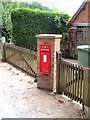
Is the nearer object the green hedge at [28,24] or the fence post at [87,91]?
the fence post at [87,91]

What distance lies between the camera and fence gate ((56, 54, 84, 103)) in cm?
388

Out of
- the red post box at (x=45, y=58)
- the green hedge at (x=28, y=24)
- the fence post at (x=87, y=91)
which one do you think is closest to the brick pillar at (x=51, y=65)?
the red post box at (x=45, y=58)

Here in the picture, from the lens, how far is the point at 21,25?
9.96 metres

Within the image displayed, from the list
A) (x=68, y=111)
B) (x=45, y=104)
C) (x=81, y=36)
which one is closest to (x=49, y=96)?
(x=45, y=104)

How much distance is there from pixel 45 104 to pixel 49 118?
2.20 ft

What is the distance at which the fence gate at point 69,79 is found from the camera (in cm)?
388

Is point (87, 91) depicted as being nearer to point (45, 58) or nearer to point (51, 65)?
point (51, 65)

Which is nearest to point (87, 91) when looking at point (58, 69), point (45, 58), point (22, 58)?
point (58, 69)

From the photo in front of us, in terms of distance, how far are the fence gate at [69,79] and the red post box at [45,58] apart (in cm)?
34

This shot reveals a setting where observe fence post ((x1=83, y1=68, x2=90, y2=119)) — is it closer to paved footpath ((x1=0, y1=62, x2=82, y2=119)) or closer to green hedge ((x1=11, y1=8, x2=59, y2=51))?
paved footpath ((x1=0, y1=62, x2=82, y2=119))

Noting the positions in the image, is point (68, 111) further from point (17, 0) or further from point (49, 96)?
point (17, 0)

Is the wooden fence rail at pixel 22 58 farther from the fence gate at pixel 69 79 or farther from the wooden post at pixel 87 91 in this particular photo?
the wooden post at pixel 87 91

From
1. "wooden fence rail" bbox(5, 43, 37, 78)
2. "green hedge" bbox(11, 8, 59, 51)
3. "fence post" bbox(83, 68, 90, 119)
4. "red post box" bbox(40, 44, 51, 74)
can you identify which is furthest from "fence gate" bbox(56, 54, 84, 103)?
"green hedge" bbox(11, 8, 59, 51)

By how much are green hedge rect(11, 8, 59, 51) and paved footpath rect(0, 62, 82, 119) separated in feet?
16.6
